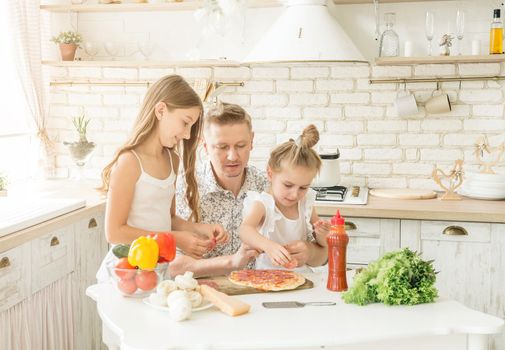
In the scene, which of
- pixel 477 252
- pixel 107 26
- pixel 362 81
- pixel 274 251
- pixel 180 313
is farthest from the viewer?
pixel 107 26

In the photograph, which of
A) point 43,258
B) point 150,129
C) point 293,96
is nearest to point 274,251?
point 150,129

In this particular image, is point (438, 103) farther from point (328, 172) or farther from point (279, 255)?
point (279, 255)

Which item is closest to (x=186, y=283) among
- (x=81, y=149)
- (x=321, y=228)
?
(x=321, y=228)

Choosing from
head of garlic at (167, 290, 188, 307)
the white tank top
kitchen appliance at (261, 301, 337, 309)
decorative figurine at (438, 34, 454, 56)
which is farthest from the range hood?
head of garlic at (167, 290, 188, 307)

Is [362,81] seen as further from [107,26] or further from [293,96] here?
[107,26]

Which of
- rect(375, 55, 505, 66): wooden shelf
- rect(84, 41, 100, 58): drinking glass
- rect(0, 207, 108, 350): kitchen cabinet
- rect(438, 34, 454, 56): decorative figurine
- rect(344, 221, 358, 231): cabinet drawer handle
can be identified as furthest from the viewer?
rect(84, 41, 100, 58): drinking glass

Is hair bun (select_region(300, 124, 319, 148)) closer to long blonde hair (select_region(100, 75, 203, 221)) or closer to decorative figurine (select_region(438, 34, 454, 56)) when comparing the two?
long blonde hair (select_region(100, 75, 203, 221))

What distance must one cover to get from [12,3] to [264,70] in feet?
4.90

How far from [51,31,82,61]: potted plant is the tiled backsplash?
1.26ft

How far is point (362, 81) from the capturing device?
384cm

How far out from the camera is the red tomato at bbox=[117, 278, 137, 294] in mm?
1788

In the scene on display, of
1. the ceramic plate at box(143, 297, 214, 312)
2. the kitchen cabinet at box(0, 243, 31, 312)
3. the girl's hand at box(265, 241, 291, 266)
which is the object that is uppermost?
the girl's hand at box(265, 241, 291, 266)

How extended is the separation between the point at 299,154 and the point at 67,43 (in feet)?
7.34

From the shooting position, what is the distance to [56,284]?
2873 mm
